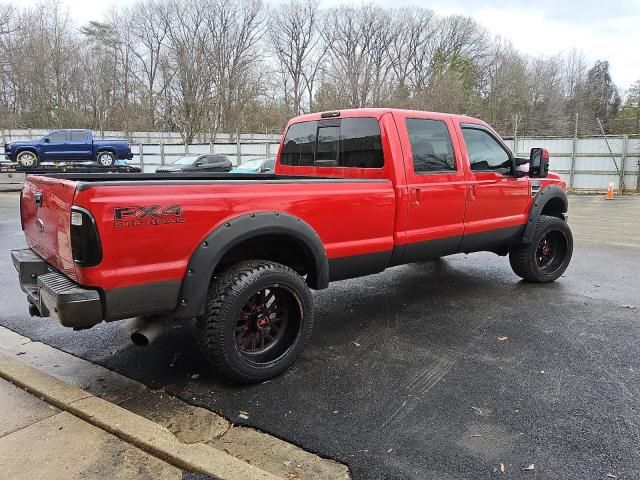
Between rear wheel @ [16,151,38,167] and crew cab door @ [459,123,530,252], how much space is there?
22.2 meters

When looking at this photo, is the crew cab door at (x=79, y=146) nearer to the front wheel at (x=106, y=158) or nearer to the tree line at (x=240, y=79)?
the front wheel at (x=106, y=158)

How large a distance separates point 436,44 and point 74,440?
2400 inches

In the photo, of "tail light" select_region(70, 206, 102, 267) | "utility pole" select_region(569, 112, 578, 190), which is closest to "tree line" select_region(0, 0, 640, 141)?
"utility pole" select_region(569, 112, 578, 190)

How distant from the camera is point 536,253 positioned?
597 cm

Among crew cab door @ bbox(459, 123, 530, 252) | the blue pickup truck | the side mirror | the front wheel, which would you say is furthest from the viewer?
the front wheel

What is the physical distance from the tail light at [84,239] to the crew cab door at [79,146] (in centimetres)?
2266

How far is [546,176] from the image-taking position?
19.2 feet

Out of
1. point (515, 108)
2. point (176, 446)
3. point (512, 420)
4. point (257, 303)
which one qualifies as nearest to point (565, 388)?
point (512, 420)

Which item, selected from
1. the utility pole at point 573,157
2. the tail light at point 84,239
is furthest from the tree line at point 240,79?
the tail light at point 84,239

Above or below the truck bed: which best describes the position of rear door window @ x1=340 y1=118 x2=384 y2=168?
above

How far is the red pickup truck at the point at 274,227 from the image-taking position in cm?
282

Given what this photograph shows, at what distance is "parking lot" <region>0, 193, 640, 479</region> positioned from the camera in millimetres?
2656

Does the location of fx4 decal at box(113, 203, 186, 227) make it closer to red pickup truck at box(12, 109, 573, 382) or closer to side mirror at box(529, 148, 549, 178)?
red pickup truck at box(12, 109, 573, 382)

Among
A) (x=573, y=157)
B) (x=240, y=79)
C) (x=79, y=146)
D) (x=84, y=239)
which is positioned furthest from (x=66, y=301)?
(x=240, y=79)
